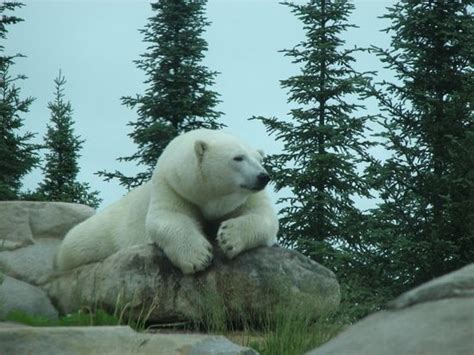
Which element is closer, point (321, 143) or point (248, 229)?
point (248, 229)

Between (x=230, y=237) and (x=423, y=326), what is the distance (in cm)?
485

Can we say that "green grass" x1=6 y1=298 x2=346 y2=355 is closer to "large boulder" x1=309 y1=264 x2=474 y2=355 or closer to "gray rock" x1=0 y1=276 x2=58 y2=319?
"gray rock" x1=0 y1=276 x2=58 y2=319

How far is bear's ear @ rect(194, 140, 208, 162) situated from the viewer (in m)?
6.55

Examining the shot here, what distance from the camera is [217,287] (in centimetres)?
654

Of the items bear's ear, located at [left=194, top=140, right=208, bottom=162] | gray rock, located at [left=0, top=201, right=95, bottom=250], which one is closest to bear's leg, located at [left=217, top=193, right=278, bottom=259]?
bear's ear, located at [left=194, top=140, right=208, bottom=162]

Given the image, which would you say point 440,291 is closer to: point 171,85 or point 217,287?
point 217,287

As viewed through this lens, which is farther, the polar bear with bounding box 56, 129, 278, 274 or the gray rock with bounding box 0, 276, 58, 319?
the gray rock with bounding box 0, 276, 58, 319

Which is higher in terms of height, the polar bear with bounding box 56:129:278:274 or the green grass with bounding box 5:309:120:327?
the polar bear with bounding box 56:129:278:274

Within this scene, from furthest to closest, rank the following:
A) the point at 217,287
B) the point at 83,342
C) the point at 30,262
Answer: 1. the point at 30,262
2. the point at 217,287
3. the point at 83,342

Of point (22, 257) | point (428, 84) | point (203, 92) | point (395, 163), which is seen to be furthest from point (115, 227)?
point (203, 92)

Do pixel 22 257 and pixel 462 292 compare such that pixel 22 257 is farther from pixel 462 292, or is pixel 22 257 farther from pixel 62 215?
pixel 462 292

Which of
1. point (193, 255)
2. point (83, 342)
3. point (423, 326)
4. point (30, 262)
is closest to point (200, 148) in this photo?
point (193, 255)

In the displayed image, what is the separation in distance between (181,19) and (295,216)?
5559 millimetres

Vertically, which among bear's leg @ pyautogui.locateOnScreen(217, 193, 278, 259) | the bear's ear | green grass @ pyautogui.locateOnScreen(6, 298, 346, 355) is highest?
the bear's ear
